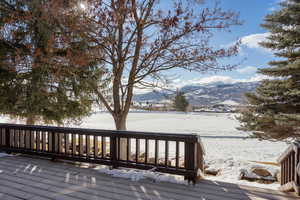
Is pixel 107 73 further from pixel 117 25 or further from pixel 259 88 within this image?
pixel 259 88

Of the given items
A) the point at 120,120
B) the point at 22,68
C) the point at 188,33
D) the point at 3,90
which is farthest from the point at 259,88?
the point at 3,90

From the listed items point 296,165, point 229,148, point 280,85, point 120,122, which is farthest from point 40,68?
point 229,148

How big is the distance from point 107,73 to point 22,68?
8.94ft

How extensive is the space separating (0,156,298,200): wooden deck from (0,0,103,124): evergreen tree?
241 cm

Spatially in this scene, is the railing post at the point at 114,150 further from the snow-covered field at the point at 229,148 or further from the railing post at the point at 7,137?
the railing post at the point at 7,137

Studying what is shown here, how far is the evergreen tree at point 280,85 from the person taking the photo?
6668mm

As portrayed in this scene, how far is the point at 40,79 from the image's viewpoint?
20.1 ft

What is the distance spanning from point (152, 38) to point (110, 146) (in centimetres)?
275

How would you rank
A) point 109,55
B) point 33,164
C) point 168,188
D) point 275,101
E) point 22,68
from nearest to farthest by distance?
point 168,188
point 33,164
point 109,55
point 22,68
point 275,101

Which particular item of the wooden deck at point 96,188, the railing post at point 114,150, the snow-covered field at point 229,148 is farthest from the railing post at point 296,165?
the railing post at point 114,150

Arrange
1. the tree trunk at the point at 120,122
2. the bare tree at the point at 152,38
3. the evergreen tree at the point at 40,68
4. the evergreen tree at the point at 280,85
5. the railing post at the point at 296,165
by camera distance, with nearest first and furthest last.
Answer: the railing post at the point at 296,165 → the bare tree at the point at 152,38 → the evergreen tree at the point at 40,68 → the tree trunk at the point at 120,122 → the evergreen tree at the point at 280,85

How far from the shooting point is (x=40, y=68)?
18.9ft

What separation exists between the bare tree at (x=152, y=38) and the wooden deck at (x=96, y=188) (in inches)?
84.8

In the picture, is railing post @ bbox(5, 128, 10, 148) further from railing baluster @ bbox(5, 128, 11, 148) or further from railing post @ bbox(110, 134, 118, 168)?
railing post @ bbox(110, 134, 118, 168)
